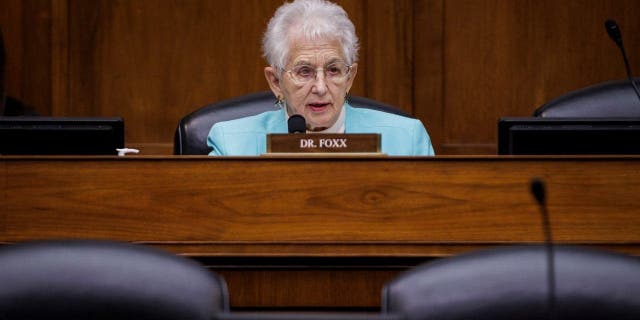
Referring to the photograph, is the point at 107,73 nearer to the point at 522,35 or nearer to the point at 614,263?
the point at 522,35

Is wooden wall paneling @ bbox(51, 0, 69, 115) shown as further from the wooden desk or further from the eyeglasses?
the wooden desk

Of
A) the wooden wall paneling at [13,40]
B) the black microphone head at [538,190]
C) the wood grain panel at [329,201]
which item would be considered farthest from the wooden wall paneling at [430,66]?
the black microphone head at [538,190]

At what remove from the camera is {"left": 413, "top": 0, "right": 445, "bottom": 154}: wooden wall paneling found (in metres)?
4.02

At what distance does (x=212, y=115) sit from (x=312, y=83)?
0.34m

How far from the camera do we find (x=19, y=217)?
1.84 metres

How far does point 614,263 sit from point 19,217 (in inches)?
47.8

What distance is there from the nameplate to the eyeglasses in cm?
52

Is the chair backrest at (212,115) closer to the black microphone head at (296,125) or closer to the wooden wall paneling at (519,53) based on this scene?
the black microphone head at (296,125)

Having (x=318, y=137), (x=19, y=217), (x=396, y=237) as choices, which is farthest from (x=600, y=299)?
(x=19, y=217)

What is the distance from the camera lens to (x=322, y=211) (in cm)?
183

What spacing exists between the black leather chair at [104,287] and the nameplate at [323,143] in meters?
0.99

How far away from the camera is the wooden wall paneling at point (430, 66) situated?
402cm

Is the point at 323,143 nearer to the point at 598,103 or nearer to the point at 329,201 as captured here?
the point at 329,201

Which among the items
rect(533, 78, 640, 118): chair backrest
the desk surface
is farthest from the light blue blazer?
the desk surface
